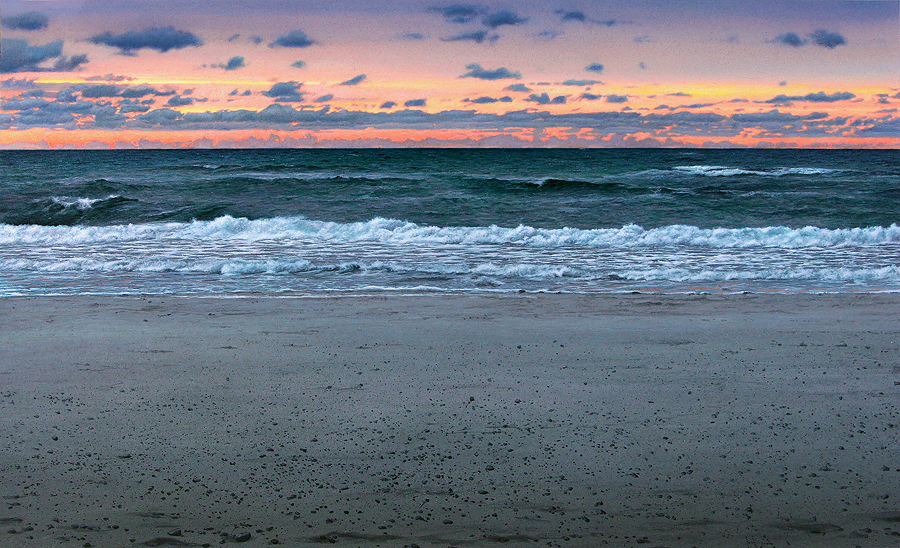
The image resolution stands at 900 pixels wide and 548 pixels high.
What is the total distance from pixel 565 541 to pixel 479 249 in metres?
9.88

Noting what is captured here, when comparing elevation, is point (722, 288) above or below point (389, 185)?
below

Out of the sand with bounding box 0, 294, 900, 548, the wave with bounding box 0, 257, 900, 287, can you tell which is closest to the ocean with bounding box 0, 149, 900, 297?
the wave with bounding box 0, 257, 900, 287

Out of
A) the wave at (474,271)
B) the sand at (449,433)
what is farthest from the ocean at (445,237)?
the sand at (449,433)

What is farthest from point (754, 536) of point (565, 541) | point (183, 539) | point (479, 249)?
point (479, 249)

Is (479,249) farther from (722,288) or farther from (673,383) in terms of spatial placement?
(673,383)

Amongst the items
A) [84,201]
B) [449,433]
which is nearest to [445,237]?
[449,433]

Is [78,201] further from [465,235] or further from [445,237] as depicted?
[465,235]

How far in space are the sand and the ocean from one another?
2.54m

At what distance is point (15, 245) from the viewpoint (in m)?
13.2

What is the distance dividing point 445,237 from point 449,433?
35.0 ft

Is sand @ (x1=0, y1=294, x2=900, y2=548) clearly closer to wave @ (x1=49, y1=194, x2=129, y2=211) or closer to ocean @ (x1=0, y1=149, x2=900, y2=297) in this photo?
ocean @ (x1=0, y1=149, x2=900, y2=297)

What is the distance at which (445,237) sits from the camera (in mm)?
14086

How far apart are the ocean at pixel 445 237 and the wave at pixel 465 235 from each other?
58 mm

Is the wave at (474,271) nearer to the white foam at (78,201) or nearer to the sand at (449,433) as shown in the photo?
the sand at (449,433)
